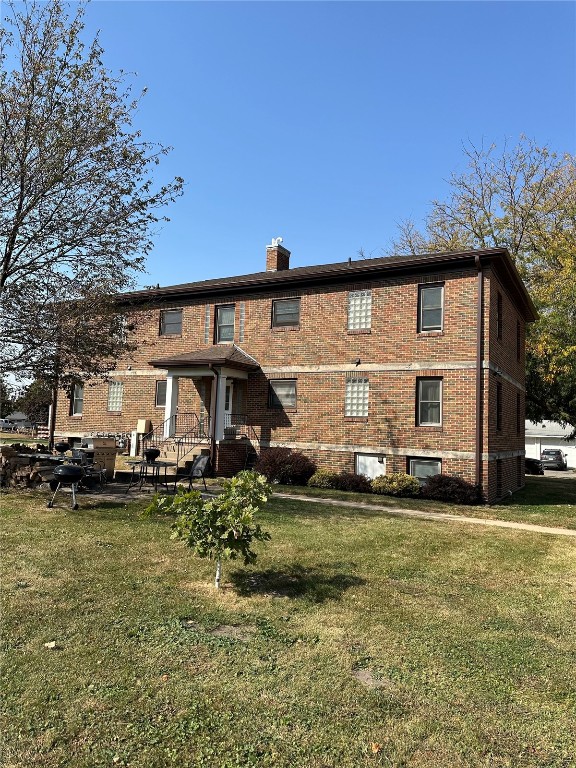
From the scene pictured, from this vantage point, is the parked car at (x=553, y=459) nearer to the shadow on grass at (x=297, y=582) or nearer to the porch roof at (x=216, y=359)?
the porch roof at (x=216, y=359)

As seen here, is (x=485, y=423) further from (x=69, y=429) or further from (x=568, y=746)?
(x=69, y=429)

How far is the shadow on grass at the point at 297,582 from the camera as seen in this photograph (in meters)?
5.70

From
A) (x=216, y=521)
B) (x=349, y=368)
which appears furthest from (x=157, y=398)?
(x=216, y=521)

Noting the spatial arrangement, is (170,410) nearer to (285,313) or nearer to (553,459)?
(285,313)

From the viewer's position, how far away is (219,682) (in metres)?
3.75

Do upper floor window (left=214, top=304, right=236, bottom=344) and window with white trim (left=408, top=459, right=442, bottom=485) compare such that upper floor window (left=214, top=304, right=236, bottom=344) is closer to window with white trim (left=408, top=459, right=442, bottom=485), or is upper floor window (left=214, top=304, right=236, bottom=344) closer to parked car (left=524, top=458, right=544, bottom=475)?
window with white trim (left=408, top=459, right=442, bottom=485)

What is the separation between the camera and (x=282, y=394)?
59.9 feet

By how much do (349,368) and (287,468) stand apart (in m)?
3.84

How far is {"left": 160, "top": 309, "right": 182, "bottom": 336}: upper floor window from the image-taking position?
20766 mm

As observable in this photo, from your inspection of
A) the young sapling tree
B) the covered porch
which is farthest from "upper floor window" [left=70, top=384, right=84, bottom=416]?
the young sapling tree

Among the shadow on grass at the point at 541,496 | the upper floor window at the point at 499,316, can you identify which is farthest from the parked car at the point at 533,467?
the upper floor window at the point at 499,316

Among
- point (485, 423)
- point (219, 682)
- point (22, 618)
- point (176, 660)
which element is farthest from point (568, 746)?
point (485, 423)

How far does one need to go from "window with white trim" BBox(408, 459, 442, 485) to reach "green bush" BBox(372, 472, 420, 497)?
19.2 inches

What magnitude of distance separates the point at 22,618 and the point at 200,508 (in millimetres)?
1906
